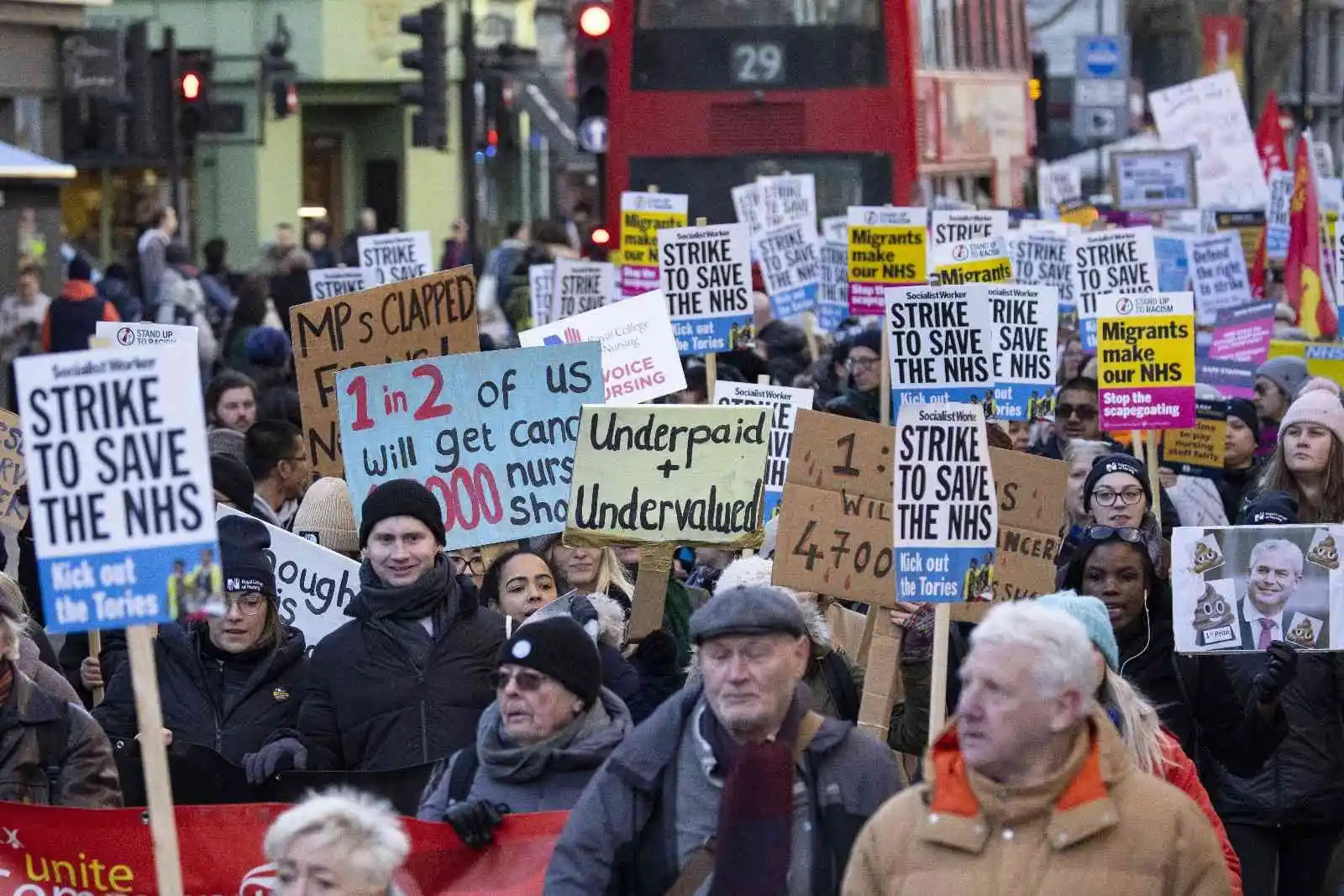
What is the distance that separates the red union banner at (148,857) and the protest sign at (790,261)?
12.1 meters

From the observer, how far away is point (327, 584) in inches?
332

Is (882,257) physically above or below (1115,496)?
above

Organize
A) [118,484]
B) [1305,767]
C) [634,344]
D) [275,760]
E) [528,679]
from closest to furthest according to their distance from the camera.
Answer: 1. [118,484]
2. [528,679]
3. [275,760]
4. [1305,767]
5. [634,344]

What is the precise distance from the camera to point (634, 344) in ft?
36.4

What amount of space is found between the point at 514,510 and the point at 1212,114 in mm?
19465

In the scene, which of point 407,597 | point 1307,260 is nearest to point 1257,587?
point 407,597

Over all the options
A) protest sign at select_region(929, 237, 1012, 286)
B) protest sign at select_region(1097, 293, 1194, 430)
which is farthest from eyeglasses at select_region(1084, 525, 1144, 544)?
protest sign at select_region(929, 237, 1012, 286)

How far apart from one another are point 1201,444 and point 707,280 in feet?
9.23

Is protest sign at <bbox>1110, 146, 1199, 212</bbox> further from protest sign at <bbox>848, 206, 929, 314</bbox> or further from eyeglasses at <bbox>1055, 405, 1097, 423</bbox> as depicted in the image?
eyeglasses at <bbox>1055, 405, 1097, 423</bbox>

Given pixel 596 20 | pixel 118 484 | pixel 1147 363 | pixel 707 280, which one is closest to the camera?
pixel 118 484

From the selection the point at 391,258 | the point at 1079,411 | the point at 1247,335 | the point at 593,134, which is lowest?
the point at 1079,411

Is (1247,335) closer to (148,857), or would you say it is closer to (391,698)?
(391,698)

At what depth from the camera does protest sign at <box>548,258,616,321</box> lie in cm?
1639

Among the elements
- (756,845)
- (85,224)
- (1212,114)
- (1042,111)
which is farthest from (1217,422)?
(85,224)
